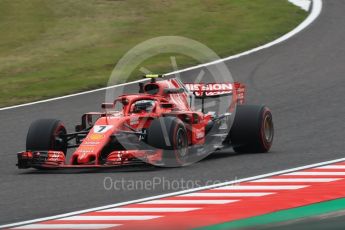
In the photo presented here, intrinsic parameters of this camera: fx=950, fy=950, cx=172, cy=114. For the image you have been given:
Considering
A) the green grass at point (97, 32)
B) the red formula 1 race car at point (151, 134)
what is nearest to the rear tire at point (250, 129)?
the red formula 1 race car at point (151, 134)

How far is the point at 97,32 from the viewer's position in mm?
25984

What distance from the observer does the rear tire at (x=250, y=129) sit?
14062 mm

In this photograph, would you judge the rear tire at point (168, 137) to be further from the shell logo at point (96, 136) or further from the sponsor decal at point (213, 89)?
the sponsor decal at point (213, 89)

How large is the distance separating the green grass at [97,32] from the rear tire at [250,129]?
6.61 metres

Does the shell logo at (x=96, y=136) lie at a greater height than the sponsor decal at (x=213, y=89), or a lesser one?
lesser

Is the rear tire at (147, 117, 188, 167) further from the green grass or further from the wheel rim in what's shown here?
the green grass

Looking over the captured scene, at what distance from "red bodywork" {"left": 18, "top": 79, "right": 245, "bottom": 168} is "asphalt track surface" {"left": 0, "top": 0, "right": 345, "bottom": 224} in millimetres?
199

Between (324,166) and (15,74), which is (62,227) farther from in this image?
(15,74)

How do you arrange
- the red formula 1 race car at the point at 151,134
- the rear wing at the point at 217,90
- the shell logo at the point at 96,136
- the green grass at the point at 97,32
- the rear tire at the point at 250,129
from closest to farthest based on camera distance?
the red formula 1 race car at the point at 151,134 → the shell logo at the point at 96,136 → the rear tire at the point at 250,129 → the rear wing at the point at 217,90 → the green grass at the point at 97,32

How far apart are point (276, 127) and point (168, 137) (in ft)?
15.4

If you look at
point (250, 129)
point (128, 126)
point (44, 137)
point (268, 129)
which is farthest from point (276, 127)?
point (44, 137)

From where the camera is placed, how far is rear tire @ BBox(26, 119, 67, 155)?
13.2 m

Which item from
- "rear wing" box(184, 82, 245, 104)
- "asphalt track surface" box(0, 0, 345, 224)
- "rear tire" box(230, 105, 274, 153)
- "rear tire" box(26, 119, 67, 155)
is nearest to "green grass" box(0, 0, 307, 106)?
"asphalt track surface" box(0, 0, 345, 224)

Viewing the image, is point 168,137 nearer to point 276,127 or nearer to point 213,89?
point 213,89
